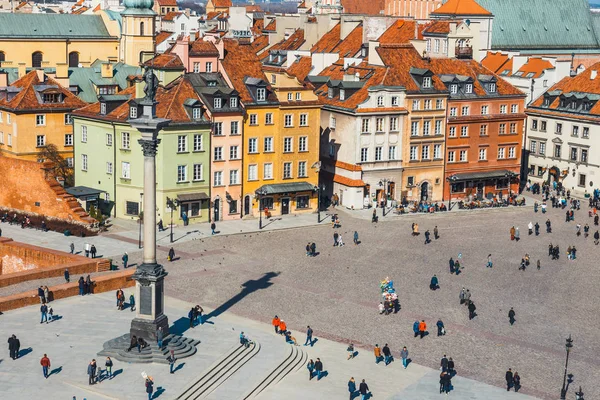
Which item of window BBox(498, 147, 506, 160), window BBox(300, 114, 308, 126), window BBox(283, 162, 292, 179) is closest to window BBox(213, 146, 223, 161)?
window BBox(283, 162, 292, 179)

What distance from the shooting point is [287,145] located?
93.1 meters

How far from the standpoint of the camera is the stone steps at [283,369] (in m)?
52.7

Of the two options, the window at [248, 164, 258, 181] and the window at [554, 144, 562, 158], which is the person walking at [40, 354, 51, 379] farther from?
the window at [554, 144, 562, 158]

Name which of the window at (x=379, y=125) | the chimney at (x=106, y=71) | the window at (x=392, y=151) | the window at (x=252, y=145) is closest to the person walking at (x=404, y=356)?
the window at (x=252, y=145)

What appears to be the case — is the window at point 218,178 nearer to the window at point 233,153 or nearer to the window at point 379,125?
the window at point 233,153

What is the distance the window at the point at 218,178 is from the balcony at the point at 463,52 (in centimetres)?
3058

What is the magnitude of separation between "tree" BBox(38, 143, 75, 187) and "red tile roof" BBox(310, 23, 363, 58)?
35.3 meters

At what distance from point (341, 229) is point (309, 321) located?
25.4 metres

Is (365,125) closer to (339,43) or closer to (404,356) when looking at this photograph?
(339,43)

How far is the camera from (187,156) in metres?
87.6

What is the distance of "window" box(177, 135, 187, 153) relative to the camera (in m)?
86.8

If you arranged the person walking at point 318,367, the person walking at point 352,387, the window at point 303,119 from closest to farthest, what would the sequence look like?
the person walking at point 352,387
the person walking at point 318,367
the window at point 303,119

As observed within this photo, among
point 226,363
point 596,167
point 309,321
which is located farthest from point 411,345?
point 596,167

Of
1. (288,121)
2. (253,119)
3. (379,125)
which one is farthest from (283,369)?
(379,125)
